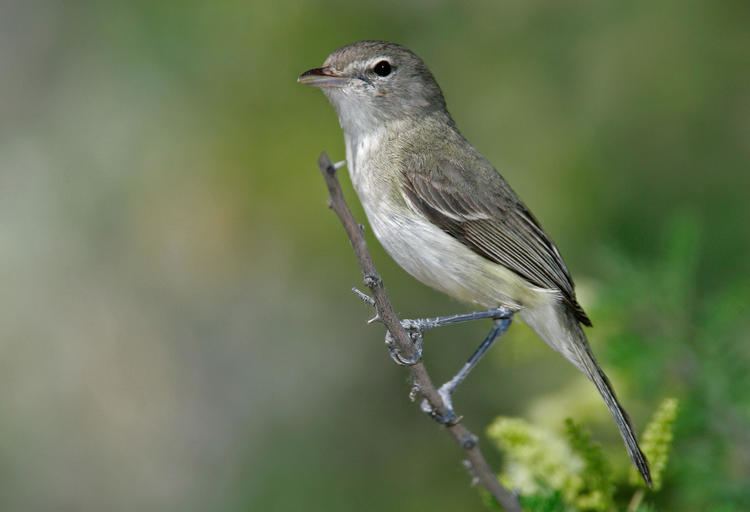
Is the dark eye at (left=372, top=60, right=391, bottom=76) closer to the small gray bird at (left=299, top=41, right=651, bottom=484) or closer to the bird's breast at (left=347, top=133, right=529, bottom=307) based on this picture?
the small gray bird at (left=299, top=41, right=651, bottom=484)

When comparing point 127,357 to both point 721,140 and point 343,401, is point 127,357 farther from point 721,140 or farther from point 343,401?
point 721,140

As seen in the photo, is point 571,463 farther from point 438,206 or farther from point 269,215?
point 269,215

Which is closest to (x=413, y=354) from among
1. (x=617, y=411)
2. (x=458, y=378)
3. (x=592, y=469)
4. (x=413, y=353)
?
(x=413, y=353)

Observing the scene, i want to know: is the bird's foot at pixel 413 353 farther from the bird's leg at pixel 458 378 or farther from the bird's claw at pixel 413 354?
the bird's leg at pixel 458 378

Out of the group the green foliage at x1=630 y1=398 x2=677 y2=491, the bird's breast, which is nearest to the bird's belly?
the bird's breast

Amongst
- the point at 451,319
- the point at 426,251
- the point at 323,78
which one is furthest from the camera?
the point at 323,78

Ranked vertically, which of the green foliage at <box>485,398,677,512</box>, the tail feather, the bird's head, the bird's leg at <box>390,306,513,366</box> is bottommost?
the tail feather
